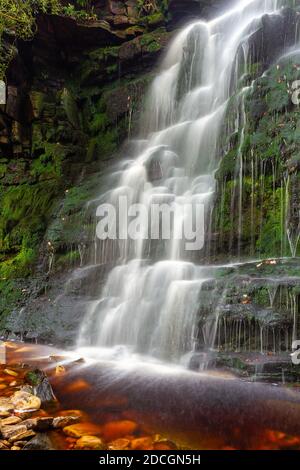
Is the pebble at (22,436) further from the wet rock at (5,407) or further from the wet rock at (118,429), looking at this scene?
the wet rock at (118,429)

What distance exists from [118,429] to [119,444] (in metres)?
0.31

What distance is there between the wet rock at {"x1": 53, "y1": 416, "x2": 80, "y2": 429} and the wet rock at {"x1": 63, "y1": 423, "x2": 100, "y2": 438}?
6 cm

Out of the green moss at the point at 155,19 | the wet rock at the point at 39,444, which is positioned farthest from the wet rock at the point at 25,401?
the green moss at the point at 155,19

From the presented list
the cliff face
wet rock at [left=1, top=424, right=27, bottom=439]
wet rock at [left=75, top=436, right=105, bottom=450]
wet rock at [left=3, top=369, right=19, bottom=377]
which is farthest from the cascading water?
wet rock at [left=1, top=424, right=27, bottom=439]

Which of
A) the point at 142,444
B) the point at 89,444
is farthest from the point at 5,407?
the point at 142,444

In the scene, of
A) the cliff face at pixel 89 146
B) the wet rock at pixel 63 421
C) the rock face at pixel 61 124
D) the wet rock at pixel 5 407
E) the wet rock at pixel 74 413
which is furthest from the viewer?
the rock face at pixel 61 124

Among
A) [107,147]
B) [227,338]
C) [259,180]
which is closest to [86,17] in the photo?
[107,147]

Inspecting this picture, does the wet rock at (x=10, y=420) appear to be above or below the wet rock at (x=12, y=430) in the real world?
below

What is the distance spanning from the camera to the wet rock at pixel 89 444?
3.04 meters

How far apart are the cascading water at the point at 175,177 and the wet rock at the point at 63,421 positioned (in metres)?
2.19

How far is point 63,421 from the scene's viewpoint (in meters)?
3.45

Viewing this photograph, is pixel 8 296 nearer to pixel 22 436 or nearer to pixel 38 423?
pixel 38 423

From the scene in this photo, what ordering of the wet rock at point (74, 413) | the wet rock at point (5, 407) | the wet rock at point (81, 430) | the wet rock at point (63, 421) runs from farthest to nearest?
the wet rock at point (74, 413)
the wet rock at point (5, 407)
the wet rock at point (63, 421)
the wet rock at point (81, 430)
